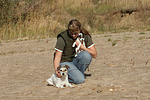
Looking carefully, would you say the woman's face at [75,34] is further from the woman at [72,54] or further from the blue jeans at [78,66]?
the blue jeans at [78,66]

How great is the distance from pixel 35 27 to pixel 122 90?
9867 millimetres

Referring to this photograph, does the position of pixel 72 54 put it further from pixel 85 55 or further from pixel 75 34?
pixel 75 34

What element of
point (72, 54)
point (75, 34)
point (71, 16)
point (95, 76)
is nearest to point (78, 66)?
point (72, 54)

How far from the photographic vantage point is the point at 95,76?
207 inches

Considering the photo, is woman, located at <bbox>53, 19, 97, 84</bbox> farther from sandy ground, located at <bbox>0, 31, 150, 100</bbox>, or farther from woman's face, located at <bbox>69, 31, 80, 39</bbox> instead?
sandy ground, located at <bbox>0, 31, 150, 100</bbox>

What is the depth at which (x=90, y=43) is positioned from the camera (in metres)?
4.79

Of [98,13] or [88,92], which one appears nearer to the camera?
[88,92]

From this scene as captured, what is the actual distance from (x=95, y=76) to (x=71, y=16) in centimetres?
1233

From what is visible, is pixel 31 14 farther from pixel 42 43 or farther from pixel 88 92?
pixel 88 92

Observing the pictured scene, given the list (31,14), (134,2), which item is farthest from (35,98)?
(134,2)

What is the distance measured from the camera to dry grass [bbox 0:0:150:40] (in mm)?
13234

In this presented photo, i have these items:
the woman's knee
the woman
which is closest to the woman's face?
the woman

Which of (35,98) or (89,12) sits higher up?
(89,12)

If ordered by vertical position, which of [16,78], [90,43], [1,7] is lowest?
[16,78]
